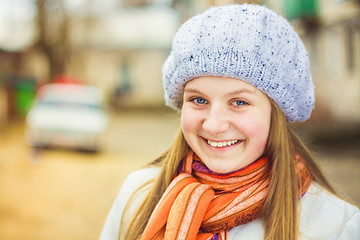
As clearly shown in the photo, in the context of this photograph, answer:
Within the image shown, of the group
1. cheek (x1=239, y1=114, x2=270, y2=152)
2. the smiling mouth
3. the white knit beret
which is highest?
the white knit beret

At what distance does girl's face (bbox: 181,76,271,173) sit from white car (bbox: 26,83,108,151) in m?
8.07

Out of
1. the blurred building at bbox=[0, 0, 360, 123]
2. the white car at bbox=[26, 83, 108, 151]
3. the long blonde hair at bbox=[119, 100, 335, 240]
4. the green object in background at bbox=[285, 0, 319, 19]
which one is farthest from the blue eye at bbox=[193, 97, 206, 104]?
the green object in background at bbox=[285, 0, 319, 19]

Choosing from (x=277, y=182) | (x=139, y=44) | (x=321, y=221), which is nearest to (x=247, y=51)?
(x=277, y=182)

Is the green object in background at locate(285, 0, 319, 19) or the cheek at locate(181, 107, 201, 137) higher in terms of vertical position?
the green object in background at locate(285, 0, 319, 19)

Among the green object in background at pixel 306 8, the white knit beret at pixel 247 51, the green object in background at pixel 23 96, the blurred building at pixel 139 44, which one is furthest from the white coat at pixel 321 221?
the green object in background at pixel 23 96

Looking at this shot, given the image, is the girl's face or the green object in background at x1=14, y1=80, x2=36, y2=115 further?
the green object in background at x1=14, y1=80, x2=36, y2=115

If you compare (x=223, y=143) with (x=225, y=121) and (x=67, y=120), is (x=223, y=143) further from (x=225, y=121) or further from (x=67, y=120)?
(x=67, y=120)

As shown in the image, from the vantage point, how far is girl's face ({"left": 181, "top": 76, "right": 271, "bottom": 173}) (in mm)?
1579

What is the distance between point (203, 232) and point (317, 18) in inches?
629

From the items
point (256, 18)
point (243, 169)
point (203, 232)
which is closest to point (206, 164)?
point (243, 169)

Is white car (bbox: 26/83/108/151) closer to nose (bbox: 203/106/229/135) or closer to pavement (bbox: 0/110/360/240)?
pavement (bbox: 0/110/360/240)

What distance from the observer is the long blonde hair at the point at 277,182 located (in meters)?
1.59

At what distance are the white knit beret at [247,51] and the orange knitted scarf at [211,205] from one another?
34 cm

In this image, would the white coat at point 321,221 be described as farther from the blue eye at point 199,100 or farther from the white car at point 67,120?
the white car at point 67,120
